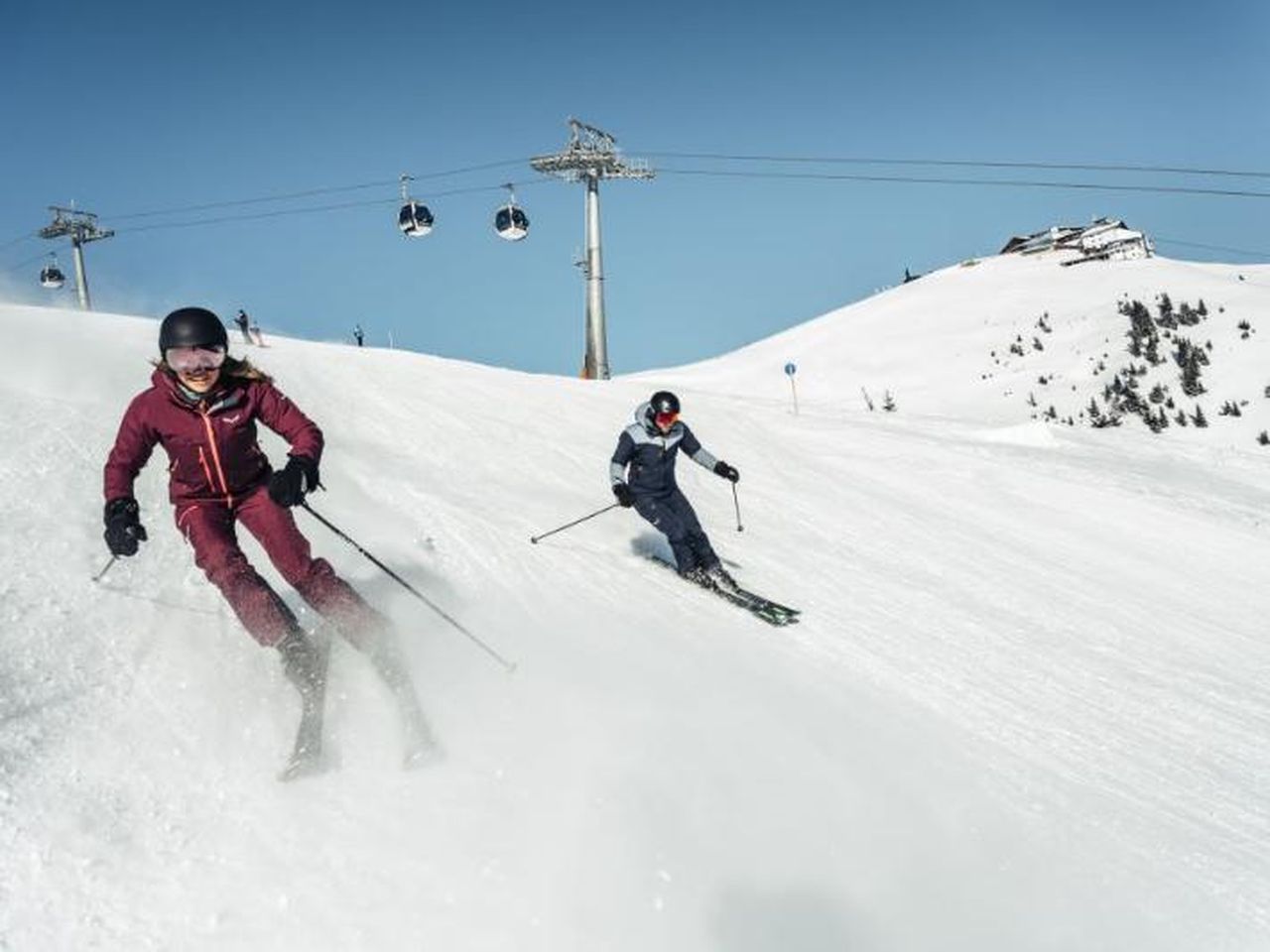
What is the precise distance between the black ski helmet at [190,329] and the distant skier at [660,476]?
13.4 feet

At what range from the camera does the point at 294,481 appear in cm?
386

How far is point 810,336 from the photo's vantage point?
3756 centimetres

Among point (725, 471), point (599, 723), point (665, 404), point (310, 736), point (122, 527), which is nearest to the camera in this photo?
point (310, 736)

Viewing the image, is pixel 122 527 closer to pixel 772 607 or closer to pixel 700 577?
pixel 700 577

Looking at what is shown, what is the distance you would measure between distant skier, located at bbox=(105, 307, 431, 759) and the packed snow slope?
41 cm

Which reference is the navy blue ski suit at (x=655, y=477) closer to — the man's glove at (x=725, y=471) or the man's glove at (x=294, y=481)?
the man's glove at (x=725, y=471)

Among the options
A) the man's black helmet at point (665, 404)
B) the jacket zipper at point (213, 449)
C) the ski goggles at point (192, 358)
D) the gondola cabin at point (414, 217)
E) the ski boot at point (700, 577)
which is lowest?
the ski boot at point (700, 577)

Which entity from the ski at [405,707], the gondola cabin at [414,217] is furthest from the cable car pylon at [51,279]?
the ski at [405,707]

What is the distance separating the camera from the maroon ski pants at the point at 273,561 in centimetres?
384

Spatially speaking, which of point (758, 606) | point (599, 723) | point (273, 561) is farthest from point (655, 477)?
point (273, 561)

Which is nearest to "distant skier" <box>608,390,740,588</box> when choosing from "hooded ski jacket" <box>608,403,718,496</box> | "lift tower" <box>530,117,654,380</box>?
"hooded ski jacket" <box>608,403,718,496</box>

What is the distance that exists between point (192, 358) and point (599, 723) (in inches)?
96.8

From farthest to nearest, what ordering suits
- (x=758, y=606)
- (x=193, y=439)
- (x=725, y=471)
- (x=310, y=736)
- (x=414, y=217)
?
1. (x=414, y=217)
2. (x=725, y=471)
3. (x=758, y=606)
4. (x=193, y=439)
5. (x=310, y=736)

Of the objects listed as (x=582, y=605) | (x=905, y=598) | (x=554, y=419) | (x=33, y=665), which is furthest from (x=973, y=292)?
(x=33, y=665)
